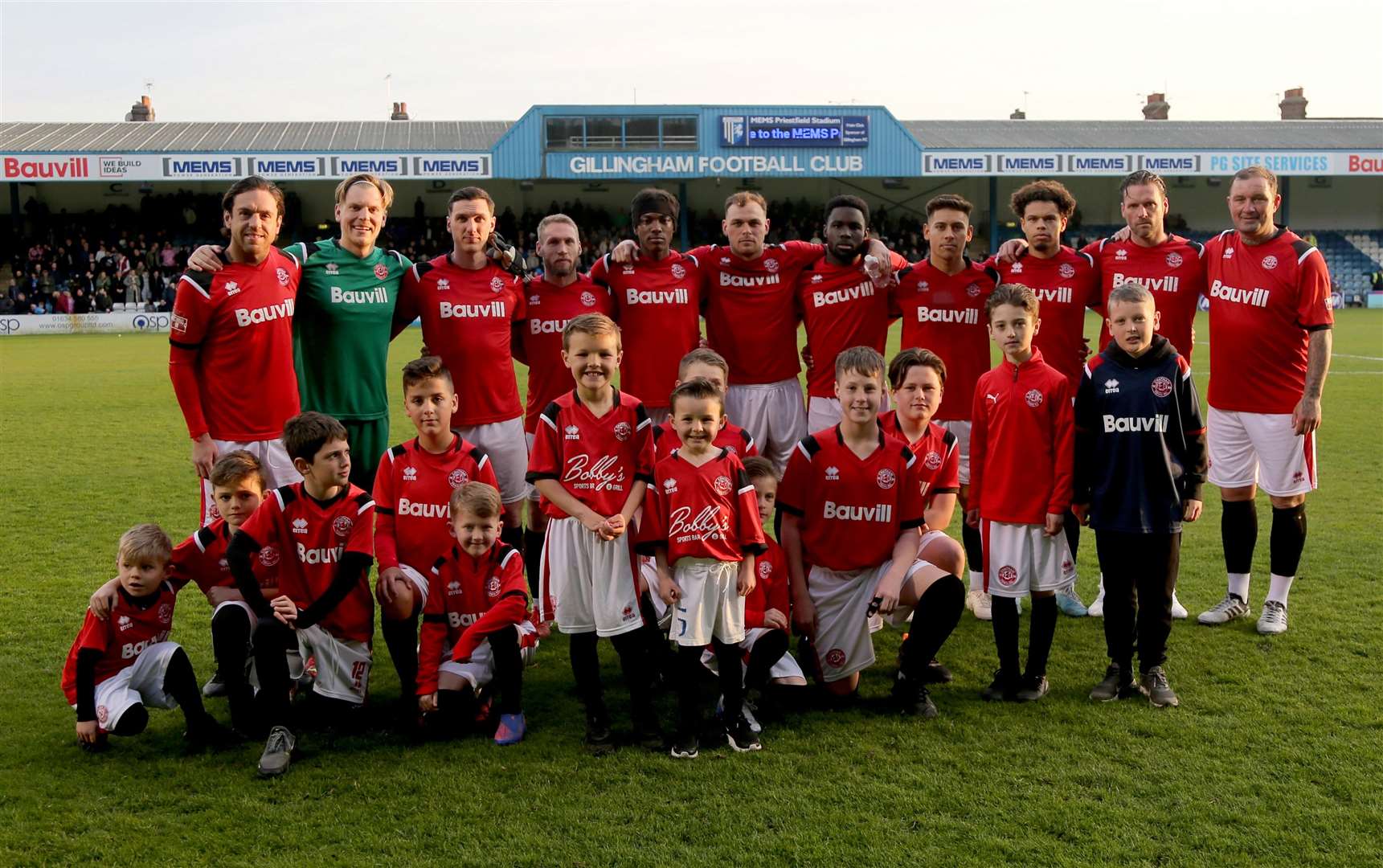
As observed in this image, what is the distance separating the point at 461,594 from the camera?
4.45 m

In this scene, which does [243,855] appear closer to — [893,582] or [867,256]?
[893,582]

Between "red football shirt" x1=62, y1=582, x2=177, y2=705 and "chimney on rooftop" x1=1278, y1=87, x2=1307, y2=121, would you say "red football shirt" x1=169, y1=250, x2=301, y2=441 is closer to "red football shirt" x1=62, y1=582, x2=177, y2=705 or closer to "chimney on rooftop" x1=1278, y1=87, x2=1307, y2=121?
"red football shirt" x1=62, y1=582, x2=177, y2=705

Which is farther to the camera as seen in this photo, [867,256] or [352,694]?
[867,256]

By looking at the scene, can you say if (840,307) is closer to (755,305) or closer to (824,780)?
(755,305)

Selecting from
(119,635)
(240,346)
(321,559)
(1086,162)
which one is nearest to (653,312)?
(240,346)

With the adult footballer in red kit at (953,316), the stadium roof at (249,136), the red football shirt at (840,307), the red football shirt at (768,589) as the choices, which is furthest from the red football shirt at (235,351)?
the stadium roof at (249,136)

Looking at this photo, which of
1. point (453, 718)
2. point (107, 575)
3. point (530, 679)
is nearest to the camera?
point (453, 718)

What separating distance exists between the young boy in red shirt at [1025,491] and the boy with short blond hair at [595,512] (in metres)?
1.45

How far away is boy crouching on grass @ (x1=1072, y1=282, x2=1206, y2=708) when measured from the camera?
14.4ft

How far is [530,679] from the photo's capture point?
4.93m

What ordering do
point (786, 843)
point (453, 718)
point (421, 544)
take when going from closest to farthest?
point (786, 843)
point (453, 718)
point (421, 544)

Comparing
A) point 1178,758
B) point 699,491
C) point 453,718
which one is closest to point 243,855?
point 453,718

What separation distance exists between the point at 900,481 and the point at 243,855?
2.70m

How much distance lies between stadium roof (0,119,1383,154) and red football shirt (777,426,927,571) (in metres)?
31.3
